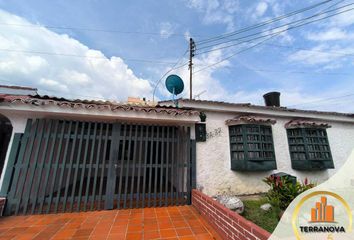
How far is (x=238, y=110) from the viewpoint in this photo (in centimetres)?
574

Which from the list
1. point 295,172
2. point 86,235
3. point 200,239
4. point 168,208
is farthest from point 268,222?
point 86,235

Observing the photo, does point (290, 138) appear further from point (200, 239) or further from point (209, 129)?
point (200, 239)

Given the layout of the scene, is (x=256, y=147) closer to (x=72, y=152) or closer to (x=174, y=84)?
(x=174, y=84)

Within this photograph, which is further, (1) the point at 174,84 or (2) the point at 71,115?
(1) the point at 174,84

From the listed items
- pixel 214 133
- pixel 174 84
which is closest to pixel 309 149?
pixel 214 133

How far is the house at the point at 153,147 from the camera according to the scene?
3.89m

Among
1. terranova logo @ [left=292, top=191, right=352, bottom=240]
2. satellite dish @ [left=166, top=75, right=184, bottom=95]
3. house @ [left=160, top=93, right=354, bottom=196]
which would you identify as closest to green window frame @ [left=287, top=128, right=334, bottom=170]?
house @ [left=160, top=93, right=354, bottom=196]

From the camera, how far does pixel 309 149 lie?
6.02 metres

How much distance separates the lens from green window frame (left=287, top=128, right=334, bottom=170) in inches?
230

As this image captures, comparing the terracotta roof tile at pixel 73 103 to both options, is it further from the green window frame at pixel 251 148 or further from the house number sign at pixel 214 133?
the green window frame at pixel 251 148

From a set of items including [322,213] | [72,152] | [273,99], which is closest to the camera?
[322,213]

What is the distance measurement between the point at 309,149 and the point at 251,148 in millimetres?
2821

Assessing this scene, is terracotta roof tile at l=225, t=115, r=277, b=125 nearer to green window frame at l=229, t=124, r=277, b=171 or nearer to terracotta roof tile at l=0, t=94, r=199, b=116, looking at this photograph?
green window frame at l=229, t=124, r=277, b=171

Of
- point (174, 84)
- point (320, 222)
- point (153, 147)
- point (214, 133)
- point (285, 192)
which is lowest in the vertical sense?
point (320, 222)
